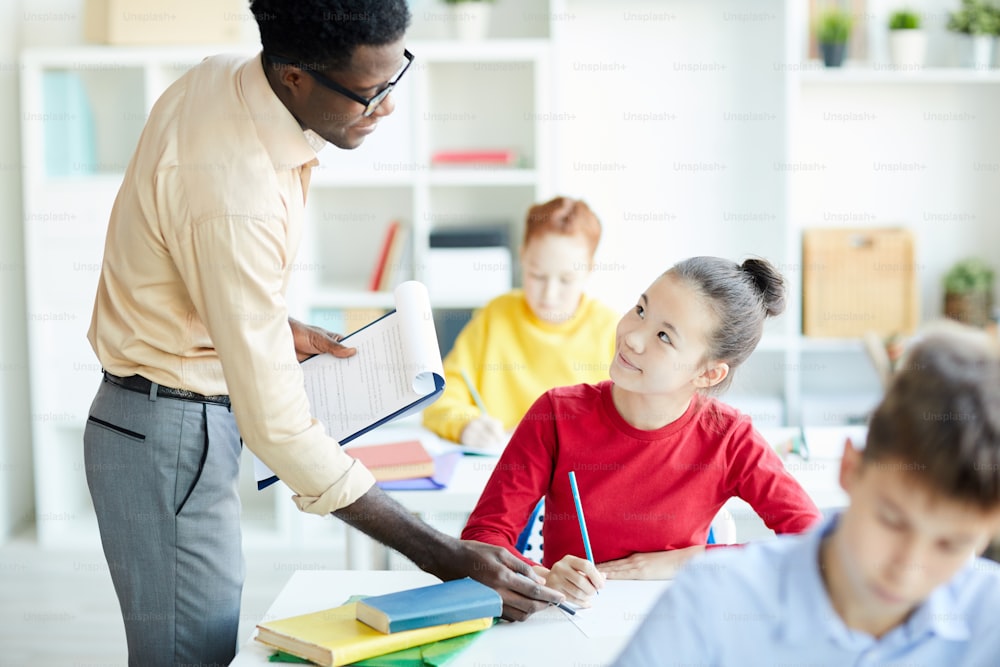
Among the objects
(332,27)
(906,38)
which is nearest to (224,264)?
(332,27)

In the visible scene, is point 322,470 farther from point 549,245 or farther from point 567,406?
point 549,245

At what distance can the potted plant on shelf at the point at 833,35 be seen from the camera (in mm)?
3664

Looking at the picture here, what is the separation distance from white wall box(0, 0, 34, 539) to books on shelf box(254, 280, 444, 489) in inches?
98.6

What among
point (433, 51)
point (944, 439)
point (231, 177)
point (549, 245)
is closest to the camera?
point (944, 439)

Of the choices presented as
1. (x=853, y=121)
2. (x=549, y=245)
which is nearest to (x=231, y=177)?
(x=549, y=245)

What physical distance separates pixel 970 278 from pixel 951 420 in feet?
10.3

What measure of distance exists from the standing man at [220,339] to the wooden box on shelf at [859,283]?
254cm

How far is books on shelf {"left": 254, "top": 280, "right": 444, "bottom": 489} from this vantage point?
1.67 m

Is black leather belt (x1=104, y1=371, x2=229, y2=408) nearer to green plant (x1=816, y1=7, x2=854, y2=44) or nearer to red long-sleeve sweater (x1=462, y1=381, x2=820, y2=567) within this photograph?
red long-sleeve sweater (x1=462, y1=381, x2=820, y2=567)

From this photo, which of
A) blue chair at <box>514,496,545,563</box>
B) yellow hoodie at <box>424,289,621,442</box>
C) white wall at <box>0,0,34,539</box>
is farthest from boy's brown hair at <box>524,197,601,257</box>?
white wall at <box>0,0,34,539</box>

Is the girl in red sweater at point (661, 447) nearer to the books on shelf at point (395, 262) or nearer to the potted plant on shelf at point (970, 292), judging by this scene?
the books on shelf at point (395, 262)

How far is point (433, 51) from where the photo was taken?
11.9 feet

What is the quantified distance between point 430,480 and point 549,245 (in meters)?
0.89

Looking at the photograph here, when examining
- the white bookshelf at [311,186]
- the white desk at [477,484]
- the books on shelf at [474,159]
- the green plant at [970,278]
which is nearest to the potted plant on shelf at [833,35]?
the green plant at [970,278]
